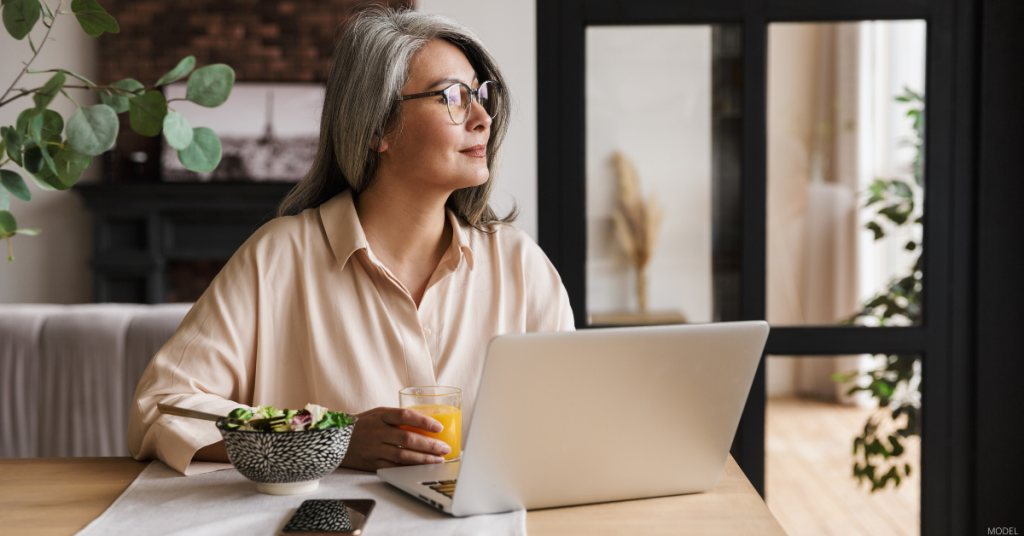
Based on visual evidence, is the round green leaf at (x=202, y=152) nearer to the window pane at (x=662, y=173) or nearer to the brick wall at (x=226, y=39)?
the window pane at (x=662, y=173)

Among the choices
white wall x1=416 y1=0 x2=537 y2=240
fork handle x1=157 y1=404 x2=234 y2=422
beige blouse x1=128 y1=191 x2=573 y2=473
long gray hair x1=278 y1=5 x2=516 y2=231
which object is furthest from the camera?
white wall x1=416 y1=0 x2=537 y2=240

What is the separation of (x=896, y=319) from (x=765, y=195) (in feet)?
1.69

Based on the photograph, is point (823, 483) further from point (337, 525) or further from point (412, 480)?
point (337, 525)

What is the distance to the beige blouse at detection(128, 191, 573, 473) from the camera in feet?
4.09

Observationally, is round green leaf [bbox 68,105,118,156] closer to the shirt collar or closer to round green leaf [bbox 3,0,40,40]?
round green leaf [bbox 3,0,40,40]

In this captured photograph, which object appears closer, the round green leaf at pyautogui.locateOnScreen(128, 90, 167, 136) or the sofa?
the round green leaf at pyautogui.locateOnScreen(128, 90, 167, 136)

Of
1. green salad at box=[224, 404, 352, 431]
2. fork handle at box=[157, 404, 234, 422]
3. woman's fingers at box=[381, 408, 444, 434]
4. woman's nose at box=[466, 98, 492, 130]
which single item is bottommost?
woman's fingers at box=[381, 408, 444, 434]

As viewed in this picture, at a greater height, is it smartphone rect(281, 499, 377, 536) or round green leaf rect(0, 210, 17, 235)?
A: round green leaf rect(0, 210, 17, 235)

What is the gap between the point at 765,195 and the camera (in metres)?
2.05

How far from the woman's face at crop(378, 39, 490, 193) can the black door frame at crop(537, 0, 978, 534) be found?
65 cm

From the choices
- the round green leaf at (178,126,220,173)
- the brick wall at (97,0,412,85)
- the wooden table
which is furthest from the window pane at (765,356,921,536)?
the brick wall at (97,0,412,85)

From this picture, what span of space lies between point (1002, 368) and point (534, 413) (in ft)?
5.82

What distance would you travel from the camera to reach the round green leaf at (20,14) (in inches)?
27.6

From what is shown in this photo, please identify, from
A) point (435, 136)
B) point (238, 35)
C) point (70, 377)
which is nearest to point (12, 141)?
point (435, 136)
